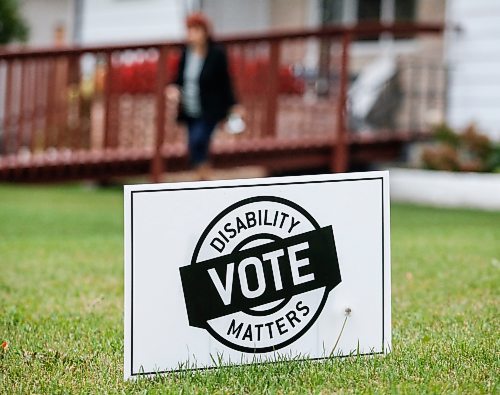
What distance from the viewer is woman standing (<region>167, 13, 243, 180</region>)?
1143cm

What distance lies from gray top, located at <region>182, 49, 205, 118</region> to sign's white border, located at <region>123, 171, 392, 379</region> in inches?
288

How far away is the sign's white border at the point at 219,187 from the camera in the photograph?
3965mm

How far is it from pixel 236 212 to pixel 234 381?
2.00 feet

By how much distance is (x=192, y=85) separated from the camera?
11.5 metres

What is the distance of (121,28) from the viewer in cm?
1936

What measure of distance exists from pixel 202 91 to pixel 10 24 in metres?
13.7

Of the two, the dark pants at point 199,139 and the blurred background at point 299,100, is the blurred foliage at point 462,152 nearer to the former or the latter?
the blurred background at point 299,100

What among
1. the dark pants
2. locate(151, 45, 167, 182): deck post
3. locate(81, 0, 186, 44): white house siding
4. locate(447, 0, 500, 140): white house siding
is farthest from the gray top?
locate(81, 0, 186, 44): white house siding

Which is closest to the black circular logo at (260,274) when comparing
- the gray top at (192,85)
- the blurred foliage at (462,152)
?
the gray top at (192,85)

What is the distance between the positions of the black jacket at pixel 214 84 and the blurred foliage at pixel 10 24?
13283 mm

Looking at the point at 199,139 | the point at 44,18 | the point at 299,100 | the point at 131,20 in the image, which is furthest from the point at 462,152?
the point at 44,18

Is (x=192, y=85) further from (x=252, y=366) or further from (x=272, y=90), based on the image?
(x=252, y=366)

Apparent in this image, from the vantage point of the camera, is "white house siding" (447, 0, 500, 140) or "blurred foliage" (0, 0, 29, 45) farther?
"blurred foliage" (0, 0, 29, 45)

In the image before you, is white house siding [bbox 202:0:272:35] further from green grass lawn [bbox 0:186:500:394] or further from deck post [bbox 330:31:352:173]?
green grass lawn [bbox 0:186:500:394]
